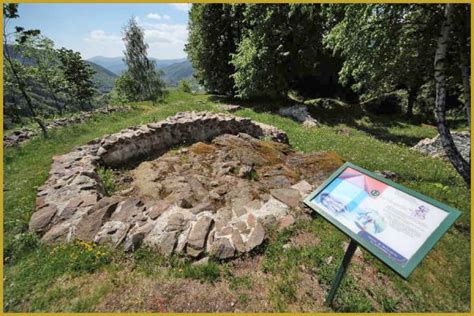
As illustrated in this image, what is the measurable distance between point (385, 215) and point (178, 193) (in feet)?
21.4

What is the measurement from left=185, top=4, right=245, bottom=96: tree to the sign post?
27.4m

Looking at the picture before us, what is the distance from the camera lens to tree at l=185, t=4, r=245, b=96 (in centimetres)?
3023

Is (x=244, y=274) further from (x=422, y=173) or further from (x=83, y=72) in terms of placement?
(x=83, y=72)

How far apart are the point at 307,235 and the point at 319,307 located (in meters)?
2.08

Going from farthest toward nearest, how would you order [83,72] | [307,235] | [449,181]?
[83,72], [449,181], [307,235]

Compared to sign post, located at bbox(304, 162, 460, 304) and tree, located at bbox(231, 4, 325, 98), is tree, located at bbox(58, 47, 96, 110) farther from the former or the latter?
sign post, located at bbox(304, 162, 460, 304)

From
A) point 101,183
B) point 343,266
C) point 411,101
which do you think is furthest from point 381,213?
point 411,101

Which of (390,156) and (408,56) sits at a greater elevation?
(408,56)

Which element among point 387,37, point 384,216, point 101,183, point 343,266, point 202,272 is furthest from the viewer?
point 387,37

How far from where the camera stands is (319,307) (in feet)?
16.8

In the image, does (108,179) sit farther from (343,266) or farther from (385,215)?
(385,215)

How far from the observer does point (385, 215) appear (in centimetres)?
409

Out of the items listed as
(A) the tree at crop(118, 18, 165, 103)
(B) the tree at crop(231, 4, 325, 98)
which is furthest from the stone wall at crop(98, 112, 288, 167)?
(A) the tree at crop(118, 18, 165, 103)

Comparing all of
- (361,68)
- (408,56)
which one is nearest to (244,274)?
(361,68)
